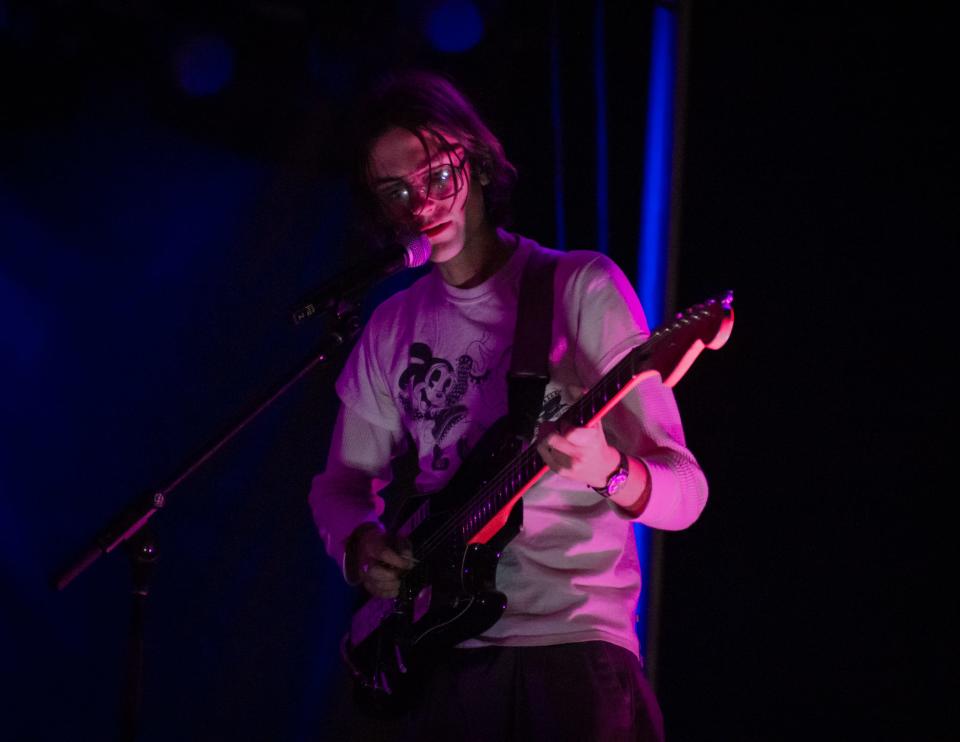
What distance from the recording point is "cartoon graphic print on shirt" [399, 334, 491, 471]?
1938 millimetres

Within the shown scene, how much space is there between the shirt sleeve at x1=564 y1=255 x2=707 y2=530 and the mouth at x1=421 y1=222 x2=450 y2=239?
1.10ft

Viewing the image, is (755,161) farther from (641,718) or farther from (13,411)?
(13,411)

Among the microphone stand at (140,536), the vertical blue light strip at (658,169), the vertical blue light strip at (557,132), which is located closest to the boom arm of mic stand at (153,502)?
the microphone stand at (140,536)

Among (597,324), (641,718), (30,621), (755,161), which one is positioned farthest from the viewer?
(30,621)

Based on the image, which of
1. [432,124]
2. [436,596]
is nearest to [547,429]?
[436,596]

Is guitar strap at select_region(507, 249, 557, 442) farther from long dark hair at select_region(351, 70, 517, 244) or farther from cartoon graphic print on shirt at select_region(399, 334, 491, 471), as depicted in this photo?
long dark hair at select_region(351, 70, 517, 244)

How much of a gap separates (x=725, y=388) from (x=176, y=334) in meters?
1.86

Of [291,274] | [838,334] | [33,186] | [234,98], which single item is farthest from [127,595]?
[838,334]

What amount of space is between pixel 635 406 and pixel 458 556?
0.47 metres

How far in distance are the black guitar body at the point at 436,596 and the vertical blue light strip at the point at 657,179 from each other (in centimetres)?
79

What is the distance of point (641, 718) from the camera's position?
1597 mm

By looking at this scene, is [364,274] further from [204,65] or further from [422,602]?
[204,65]

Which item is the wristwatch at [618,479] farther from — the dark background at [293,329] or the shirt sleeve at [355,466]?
the shirt sleeve at [355,466]

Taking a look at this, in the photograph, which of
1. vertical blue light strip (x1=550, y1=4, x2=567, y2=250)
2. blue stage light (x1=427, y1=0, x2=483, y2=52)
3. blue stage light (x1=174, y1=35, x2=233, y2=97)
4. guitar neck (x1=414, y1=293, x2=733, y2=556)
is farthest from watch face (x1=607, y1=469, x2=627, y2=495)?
blue stage light (x1=174, y1=35, x2=233, y2=97)
